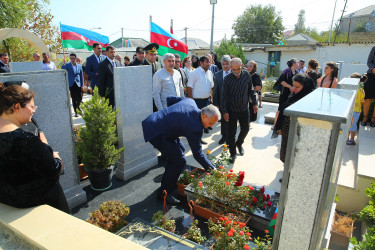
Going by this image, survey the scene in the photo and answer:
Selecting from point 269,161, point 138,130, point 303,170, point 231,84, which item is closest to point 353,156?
point 269,161

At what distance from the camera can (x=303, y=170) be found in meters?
1.24

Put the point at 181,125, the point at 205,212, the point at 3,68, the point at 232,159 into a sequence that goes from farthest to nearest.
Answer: the point at 3,68 → the point at 232,159 → the point at 181,125 → the point at 205,212

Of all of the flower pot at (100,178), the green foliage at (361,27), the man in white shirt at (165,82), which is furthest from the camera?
the green foliage at (361,27)

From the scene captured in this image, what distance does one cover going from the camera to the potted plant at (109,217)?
2.55 meters

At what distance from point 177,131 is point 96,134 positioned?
1.13 meters

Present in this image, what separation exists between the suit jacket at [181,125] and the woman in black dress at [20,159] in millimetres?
1471

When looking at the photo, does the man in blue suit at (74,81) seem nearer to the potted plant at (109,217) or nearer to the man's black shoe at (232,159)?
the man's black shoe at (232,159)

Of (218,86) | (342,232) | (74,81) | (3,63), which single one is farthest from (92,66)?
(342,232)

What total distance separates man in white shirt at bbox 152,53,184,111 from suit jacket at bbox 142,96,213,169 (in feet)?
4.28

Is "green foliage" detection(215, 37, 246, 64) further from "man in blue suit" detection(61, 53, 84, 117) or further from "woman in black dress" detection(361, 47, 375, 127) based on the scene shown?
"man in blue suit" detection(61, 53, 84, 117)

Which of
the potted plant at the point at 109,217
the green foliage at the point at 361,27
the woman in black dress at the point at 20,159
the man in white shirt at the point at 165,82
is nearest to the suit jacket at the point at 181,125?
the potted plant at the point at 109,217

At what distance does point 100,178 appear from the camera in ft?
11.8

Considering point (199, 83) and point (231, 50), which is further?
point (231, 50)

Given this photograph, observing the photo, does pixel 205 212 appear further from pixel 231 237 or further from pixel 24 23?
pixel 24 23
